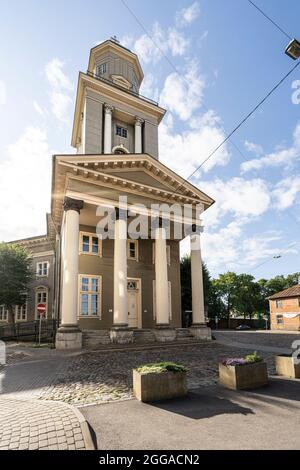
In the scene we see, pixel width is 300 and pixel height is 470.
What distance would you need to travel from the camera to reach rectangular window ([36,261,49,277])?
31.2 m

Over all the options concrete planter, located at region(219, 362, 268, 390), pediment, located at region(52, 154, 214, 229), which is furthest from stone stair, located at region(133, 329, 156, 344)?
concrete planter, located at region(219, 362, 268, 390)

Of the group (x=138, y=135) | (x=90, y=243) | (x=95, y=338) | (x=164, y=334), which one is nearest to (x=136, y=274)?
(x=90, y=243)

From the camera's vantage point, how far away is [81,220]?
20.8 m

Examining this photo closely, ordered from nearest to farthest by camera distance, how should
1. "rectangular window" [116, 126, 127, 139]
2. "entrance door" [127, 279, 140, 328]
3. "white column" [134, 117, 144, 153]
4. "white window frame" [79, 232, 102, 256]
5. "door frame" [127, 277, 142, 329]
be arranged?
"white window frame" [79, 232, 102, 256] < "entrance door" [127, 279, 140, 328] < "door frame" [127, 277, 142, 329] < "white column" [134, 117, 144, 153] < "rectangular window" [116, 126, 127, 139]

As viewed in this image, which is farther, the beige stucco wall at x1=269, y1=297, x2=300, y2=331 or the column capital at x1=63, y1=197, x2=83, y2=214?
the beige stucco wall at x1=269, y1=297, x2=300, y2=331

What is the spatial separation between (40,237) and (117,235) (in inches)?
667

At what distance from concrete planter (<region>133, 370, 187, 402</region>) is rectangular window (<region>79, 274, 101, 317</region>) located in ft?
46.5

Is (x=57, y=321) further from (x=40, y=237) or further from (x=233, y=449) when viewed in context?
(x=233, y=449)

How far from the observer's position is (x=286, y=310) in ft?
145

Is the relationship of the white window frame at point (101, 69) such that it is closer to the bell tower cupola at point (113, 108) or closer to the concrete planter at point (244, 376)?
the bell tower cupola at point (113, 108)

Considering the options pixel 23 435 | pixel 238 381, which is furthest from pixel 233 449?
pixel 238 381

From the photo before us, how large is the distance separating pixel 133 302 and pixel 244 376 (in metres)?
15.4

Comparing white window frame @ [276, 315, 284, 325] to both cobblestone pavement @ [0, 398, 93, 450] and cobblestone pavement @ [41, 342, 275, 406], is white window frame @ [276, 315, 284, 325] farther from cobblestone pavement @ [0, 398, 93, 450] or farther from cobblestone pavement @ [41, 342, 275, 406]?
cobblestone pavement @ [0, 398, 93, 450]

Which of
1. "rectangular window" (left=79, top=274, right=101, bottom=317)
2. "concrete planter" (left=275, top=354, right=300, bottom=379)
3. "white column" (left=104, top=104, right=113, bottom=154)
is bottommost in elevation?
"concrete planter" (left=275, top=354, right=300, bottom=379)
